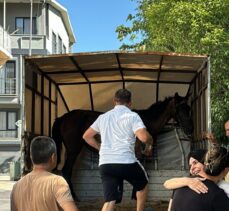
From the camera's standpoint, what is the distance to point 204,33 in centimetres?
1391

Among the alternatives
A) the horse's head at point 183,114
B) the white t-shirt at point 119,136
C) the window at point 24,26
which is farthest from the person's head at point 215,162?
the window at point 24,26

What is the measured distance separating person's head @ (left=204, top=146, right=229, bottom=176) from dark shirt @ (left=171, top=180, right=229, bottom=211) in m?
0.08

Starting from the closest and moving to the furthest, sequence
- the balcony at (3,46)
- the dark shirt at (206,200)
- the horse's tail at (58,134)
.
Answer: the dark shirt at (206,200) → the horse's tail at (58,134) → the balcony at (3,46)

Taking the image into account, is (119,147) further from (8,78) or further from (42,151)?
(8,78)

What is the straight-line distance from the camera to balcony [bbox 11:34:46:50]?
3809 centimetres

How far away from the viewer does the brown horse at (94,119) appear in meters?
9.35

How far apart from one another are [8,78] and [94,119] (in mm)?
29963

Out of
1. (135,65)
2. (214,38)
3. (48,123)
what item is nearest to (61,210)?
(135,65)

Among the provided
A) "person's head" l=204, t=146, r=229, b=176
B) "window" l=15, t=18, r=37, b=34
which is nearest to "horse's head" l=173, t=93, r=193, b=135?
"person's head" l=204, t=146, r=229, b=176

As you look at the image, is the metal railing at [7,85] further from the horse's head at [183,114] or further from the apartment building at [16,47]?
the horse's head at [183,114]

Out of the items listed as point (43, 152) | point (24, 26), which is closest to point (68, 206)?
point (43, 152)

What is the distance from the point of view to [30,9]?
38.0m

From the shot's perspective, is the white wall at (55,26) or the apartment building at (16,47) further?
the white wall at (55,26)

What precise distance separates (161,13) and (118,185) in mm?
9819
